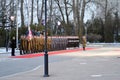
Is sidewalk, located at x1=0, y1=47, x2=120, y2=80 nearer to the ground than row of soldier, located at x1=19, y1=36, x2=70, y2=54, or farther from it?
nearer to the ground

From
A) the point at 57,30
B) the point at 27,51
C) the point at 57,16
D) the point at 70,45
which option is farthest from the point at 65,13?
the point at 27,51

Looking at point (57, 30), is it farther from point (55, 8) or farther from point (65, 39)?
point (65, 39)

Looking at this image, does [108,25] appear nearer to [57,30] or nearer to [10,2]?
[57,30]

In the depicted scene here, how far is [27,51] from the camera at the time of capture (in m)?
36.9

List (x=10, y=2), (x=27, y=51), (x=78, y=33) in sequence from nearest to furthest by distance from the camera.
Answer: (x=27, y=51), (x=10, y=2), (x=78, y=33)

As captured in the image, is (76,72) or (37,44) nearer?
(76,72)

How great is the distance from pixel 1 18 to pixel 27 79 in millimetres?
46682

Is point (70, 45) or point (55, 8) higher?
point (55, 8)

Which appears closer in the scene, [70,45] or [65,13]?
[70,45]

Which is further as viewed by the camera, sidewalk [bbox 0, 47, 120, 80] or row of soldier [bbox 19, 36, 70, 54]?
row of soldier [bbox 19, 36, 70, 54]

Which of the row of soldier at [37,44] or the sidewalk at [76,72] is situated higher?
the row of soldier at [37,44]

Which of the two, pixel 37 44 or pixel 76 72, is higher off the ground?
pixel 37 44

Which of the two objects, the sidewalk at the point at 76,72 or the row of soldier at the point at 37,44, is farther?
the row of soldier at the point at 37,44

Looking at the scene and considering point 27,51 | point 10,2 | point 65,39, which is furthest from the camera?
point 10,2
